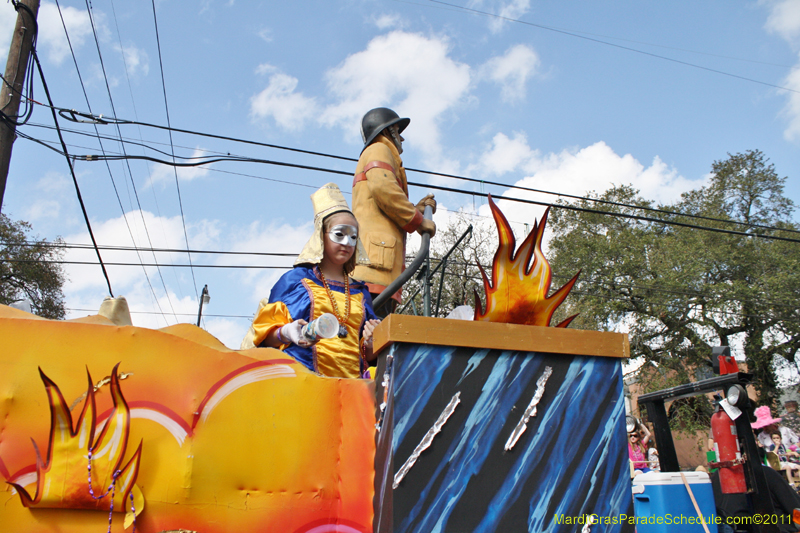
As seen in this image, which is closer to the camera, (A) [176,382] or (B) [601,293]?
(A) [176,382]

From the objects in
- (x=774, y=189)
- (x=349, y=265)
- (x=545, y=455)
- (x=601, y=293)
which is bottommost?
(x=545, y=455)

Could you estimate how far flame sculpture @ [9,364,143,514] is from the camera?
1615 mm

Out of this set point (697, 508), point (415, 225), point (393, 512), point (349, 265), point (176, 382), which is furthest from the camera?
point (415, 225)

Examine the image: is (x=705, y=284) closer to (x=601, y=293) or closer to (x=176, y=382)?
(x=601, y=293)

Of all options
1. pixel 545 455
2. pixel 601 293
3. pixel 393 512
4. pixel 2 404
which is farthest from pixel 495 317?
pixel 601 293

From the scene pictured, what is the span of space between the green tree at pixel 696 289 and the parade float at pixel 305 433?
16.4 m

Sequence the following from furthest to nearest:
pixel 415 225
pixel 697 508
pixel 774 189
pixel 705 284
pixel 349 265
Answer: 1. pixel 774 189
2. pixel 705 284
3. pixel 415 225
4. pixel 349 265
5. pixel 697 508

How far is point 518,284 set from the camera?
2145 millimetres

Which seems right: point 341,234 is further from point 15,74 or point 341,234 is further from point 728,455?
point 15,74

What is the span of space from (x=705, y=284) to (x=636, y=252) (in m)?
2.28

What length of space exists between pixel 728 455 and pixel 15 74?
8.01m

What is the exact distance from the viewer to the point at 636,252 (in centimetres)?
1856

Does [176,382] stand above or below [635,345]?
below

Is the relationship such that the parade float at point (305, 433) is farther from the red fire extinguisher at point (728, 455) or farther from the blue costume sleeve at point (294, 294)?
the red fire extinguisher at point (728, 455)
